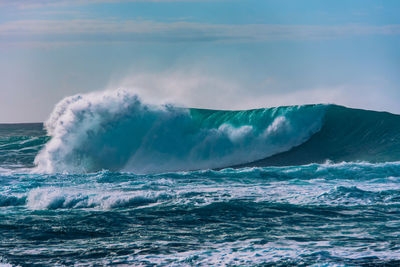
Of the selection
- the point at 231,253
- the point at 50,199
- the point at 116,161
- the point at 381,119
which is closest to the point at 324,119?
the point at 381,119

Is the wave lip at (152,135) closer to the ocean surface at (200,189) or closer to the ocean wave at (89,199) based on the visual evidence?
the ocean surface at (200,189)

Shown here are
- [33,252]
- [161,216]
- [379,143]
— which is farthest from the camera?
[379,143]

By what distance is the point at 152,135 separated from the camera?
21734 millimetres

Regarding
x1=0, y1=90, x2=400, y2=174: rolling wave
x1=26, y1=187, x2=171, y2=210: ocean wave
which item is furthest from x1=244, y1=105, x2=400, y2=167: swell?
x1=26, y1=187, x2=171, y2=210: ocean wave

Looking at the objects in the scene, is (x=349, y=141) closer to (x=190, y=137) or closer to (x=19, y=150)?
(x=190, y=137)

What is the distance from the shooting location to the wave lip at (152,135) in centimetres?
2056

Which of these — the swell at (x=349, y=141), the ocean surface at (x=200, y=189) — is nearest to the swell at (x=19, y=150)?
the ocean surface at (x=200, y=189)

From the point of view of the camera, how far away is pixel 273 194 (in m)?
11.9

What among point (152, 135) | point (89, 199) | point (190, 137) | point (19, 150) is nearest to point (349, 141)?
point (190, 137)

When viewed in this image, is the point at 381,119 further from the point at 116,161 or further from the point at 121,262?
the point at 121,262

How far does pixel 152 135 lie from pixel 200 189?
30.3 ft

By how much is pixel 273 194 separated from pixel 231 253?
15.7ft

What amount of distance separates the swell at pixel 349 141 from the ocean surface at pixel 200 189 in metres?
0.07

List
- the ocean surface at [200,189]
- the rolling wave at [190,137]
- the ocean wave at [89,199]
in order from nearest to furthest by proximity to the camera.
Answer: the ocean surface at [200,189] < the ocean wave at [89,199] < the rolling wave at [190,137]
